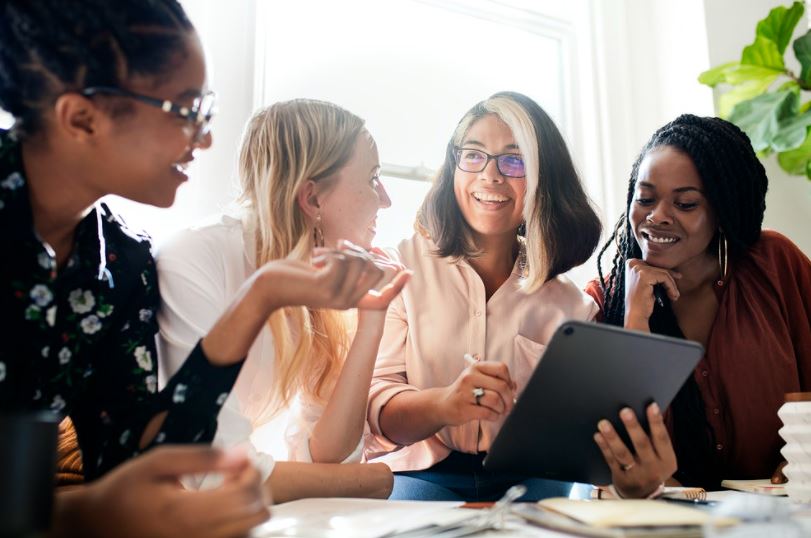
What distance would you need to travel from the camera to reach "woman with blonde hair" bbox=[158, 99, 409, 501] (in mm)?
1073

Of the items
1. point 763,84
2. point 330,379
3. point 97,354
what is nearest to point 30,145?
point 97,354

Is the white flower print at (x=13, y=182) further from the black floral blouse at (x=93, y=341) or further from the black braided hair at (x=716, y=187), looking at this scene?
the black braided hair at (x=716, y=187)

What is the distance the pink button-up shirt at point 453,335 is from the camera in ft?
4.64

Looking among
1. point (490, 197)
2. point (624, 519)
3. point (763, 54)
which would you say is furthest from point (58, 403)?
point (763, 54)

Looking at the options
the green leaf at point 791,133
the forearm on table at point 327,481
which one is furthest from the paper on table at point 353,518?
the green leaf at point 791,133

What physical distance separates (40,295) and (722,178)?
1418mm

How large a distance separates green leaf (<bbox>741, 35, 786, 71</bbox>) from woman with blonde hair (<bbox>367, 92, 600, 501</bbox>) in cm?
105

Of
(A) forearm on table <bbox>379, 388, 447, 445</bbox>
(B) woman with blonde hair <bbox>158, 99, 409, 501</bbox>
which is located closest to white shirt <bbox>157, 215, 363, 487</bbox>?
(B) woman with blonde hair <bbox>158, 99, 409, 501</bbox>

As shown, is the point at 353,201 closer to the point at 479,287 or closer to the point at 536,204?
the point at 479,287

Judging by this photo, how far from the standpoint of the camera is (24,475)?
47 cm

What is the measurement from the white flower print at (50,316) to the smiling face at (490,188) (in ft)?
3.12

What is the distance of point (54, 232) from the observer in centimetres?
92

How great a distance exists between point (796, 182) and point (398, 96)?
1455 mm

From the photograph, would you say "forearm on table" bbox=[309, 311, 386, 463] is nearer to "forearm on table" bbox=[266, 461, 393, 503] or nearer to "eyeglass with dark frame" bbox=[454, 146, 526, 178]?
"forearm on table" bbox=[266, 461, 393, 503]
